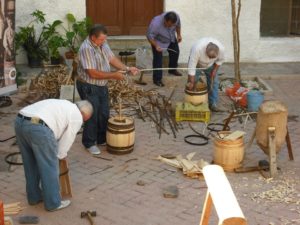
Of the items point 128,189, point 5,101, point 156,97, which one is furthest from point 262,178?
point 5,101

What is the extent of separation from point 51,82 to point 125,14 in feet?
10.0

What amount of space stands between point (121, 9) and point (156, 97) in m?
3.30

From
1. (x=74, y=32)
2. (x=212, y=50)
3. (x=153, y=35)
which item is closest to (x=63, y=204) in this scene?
(x=212, y=50)

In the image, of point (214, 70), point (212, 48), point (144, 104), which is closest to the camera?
point (212, 48)

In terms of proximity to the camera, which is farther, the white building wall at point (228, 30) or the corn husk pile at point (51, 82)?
the white building wall at point (228, 30)

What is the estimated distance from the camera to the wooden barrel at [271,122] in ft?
26.7

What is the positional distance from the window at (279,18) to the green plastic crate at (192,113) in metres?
5.39

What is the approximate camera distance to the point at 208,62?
1052 centimetres

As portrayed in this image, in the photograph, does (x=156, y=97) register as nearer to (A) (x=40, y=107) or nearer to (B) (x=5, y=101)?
(B) (x=5, y=101)

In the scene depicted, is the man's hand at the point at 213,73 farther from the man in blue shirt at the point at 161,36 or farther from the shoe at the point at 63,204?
the shoe at the point at 63,204

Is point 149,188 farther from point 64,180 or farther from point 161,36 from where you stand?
point 161,36

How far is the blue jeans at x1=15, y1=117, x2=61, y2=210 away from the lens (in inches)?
258

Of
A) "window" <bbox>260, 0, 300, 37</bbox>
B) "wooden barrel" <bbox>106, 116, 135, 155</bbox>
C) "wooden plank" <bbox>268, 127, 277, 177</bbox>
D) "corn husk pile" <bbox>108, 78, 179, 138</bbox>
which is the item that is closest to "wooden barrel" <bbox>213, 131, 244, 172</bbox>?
"wooden plank" <bbox>268, 127, 277, 177</bbox>

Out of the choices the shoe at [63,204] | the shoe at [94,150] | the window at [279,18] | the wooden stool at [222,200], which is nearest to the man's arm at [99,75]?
the shoe at [94,150]
